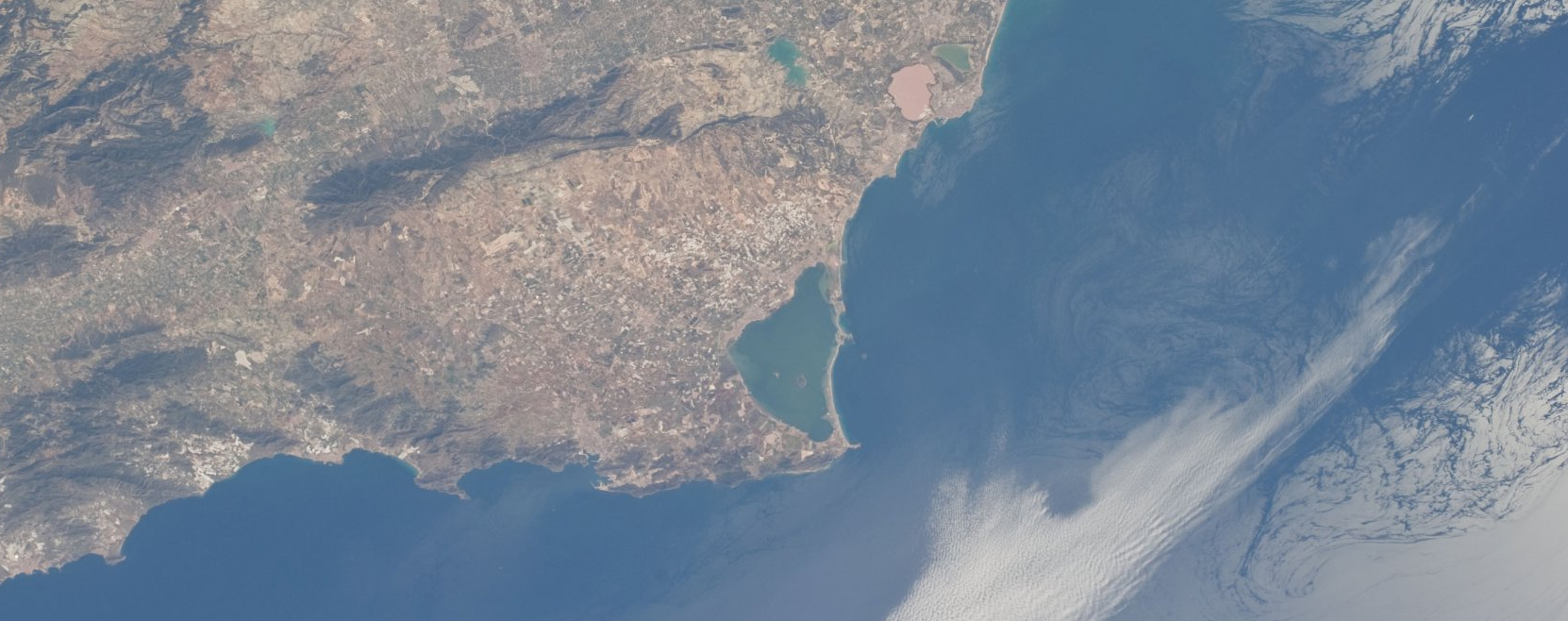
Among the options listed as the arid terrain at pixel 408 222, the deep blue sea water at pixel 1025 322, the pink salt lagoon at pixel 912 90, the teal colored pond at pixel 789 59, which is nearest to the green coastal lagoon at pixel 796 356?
the arid terrain at pixel 408 222

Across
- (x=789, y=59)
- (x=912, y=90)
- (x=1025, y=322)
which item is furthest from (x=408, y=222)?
(x=1025, y=322)

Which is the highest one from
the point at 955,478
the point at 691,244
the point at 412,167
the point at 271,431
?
the point at 412,167

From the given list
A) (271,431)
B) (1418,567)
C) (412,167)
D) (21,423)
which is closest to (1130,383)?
(1418,567)

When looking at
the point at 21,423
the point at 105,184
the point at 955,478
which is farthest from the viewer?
the point at 955,478

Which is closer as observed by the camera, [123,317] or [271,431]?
[123,317]

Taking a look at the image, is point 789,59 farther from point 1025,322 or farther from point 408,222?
point 408,222

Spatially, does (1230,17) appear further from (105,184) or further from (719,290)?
(105,184)

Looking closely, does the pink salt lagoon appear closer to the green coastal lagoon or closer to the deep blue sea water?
the deep blue sea water
